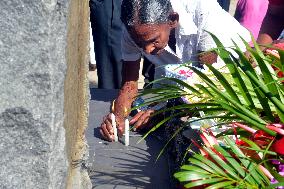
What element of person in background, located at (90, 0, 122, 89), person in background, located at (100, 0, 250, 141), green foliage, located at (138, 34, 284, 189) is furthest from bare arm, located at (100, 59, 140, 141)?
person in background, located at (90, 0, 122, 89)

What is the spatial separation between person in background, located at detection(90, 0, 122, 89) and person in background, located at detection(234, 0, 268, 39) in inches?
29.8

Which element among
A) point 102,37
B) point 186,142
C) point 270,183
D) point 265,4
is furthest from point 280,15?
point 270,183

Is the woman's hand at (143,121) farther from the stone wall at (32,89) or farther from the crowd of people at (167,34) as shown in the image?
the stone wall at (32,89)

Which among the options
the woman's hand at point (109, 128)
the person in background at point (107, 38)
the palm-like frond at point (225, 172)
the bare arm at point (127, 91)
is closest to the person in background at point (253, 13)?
the person in background at point (107, 38)

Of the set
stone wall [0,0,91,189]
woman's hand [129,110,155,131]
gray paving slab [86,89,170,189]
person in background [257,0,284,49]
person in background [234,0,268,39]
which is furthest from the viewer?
person in background [234,0,268,39]

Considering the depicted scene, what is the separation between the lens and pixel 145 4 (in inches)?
78.3

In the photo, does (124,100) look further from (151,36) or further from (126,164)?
(126,164)

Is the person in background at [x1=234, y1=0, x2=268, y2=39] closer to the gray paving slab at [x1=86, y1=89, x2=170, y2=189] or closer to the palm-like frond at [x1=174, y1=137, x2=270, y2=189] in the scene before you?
the gray paving slab at [x1=86, y1=89, x2=170, y2=189]

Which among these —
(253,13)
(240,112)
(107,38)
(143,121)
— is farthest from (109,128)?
(107,38)

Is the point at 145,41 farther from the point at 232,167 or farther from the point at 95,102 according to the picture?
the point at 232,167

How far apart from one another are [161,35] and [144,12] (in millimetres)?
124

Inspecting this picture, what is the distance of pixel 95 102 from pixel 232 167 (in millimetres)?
1461

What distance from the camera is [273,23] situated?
2531 millimetres

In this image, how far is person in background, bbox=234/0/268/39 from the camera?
316 centimetres
